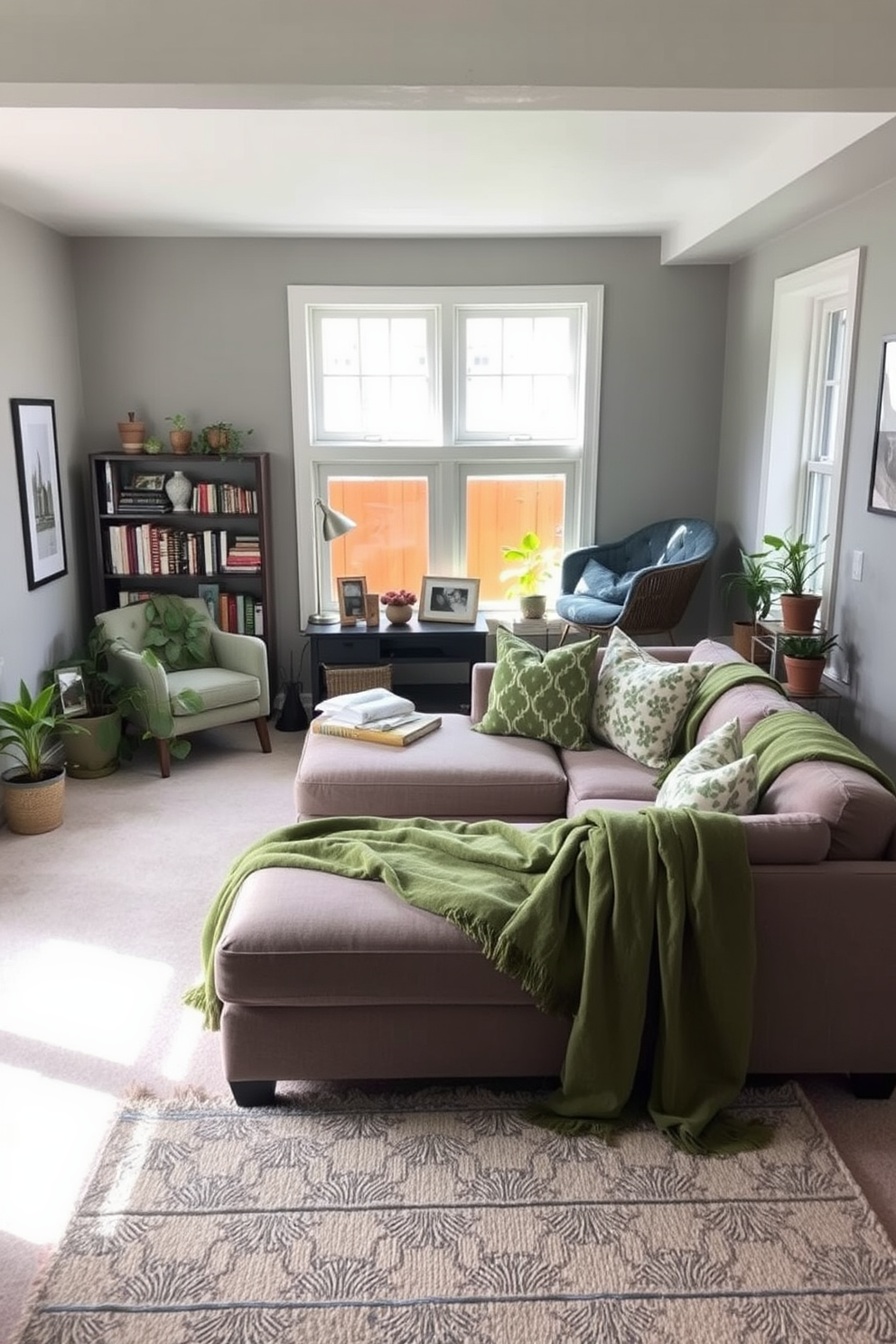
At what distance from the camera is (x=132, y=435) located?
17.4 feet

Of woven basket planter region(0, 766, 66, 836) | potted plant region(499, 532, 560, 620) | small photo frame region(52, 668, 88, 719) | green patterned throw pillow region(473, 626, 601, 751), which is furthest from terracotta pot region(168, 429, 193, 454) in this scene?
green patterned throw pillow region(473, 626, 601, 751)

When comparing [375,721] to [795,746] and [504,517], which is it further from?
[504,517]

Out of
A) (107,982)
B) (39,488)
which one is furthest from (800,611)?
(39,488)

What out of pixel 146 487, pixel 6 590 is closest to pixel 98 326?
pixel 146 487

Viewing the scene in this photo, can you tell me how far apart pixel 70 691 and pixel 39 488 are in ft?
3.03

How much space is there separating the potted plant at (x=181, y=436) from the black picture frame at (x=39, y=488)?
1.91 ft

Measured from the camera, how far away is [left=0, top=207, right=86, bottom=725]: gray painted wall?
438cm

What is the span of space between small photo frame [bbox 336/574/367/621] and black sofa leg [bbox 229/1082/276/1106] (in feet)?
10.6

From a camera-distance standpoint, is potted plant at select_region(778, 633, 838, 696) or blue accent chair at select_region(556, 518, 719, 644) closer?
potted plant at select_region(778, 633, 838, 696)

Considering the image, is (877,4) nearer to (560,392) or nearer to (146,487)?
(560,392)

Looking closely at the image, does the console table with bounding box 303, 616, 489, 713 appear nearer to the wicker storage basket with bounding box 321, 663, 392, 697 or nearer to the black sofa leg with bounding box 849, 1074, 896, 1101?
the wicker storage basket with bounding box 321, 663, 392, 697

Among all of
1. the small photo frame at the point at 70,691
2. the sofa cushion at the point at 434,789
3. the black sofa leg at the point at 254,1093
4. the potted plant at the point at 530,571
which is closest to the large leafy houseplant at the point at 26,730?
the small photo frame at the point at 70,691

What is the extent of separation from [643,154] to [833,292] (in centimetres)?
111

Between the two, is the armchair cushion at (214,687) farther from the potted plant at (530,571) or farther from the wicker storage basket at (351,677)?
the potted plant at (530,571)
